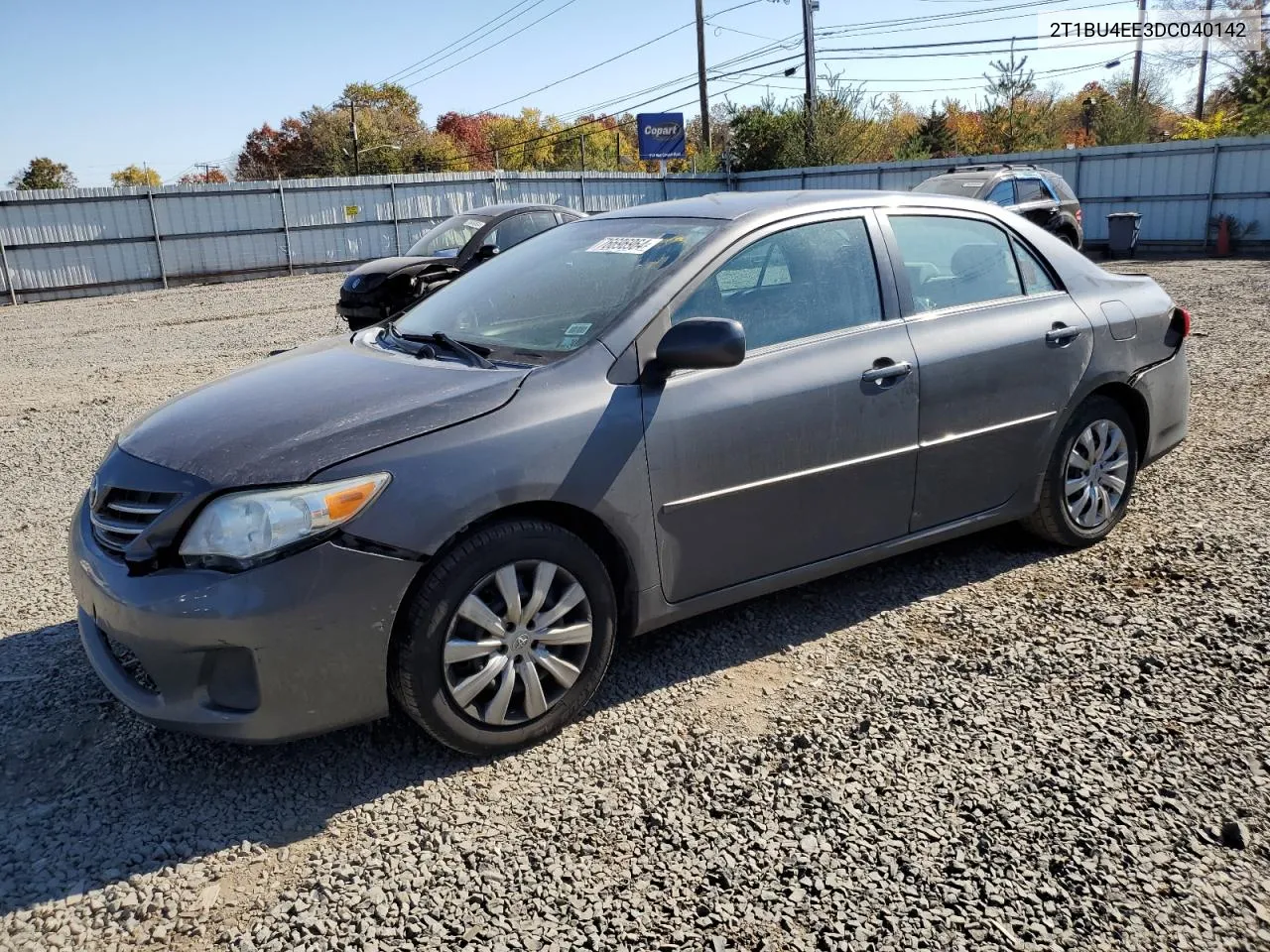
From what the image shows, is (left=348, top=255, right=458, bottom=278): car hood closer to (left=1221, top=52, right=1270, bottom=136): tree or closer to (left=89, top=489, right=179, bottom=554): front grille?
(left=89, top=489, right=179, bottom=554): front grille

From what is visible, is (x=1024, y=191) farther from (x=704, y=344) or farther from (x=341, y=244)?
(x=341, y=244)

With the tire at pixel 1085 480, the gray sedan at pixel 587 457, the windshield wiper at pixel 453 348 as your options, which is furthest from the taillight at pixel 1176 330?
the windshield wiper at pixel 453 348

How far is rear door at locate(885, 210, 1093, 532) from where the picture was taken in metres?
3.90

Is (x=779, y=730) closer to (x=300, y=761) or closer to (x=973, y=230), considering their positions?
(x=300, y=761)

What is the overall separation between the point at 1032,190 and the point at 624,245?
13.6 m

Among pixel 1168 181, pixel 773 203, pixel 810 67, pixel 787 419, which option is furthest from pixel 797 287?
pixel 810 67

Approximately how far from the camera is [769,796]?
2.83 meters

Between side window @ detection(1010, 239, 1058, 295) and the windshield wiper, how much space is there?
8.12 feet

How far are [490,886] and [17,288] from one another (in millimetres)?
23076

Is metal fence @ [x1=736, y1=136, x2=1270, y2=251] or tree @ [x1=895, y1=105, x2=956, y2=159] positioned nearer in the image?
metal fence @ [x1=736, y1=136, x2=1270, y2=251]

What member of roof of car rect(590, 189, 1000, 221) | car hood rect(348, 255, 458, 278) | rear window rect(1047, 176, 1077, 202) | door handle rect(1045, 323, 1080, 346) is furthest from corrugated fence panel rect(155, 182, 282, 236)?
door handle rect(1045, 323, 1080, 346)

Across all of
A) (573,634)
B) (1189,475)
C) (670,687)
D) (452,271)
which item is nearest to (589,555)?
(573,634)

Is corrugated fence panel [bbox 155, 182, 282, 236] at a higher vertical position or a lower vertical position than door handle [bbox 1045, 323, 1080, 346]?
higher

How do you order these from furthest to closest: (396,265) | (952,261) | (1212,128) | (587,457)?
(1212,128)
(396,265)
(952,261)
(587,457)
